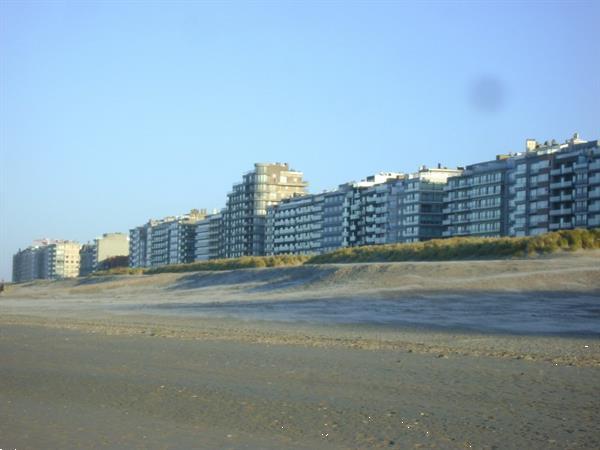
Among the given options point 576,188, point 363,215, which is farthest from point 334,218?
point 576,188

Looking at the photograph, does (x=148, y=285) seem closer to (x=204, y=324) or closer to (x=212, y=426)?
(x=204, y=324)

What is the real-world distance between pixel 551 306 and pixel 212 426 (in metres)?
20.8

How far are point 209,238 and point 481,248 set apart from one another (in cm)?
13478

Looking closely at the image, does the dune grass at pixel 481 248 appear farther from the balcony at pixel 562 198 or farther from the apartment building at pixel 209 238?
the apartment building at pixel 209 238

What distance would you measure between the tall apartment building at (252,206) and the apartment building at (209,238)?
5.25 meters

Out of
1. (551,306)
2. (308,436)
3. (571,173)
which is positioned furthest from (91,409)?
(571,173)

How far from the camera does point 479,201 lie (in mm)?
125875

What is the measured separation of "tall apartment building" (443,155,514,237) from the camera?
123m

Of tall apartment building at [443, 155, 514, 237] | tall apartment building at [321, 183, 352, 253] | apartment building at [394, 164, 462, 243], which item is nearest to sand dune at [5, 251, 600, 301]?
tall apartment building at [443, 155, 514, 237]

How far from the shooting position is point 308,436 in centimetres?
998

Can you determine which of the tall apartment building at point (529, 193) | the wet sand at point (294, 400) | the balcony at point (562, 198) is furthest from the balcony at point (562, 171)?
the wet sand at point (294, 400)

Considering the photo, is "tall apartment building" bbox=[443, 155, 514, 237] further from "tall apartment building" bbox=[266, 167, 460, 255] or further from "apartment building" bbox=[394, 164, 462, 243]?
"tall apartment building" bbox=[266, 167, 460, 255]

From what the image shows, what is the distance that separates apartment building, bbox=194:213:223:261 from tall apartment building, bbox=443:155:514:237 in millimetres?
59439

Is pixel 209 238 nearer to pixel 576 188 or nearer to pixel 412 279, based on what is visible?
pixel 576 188
